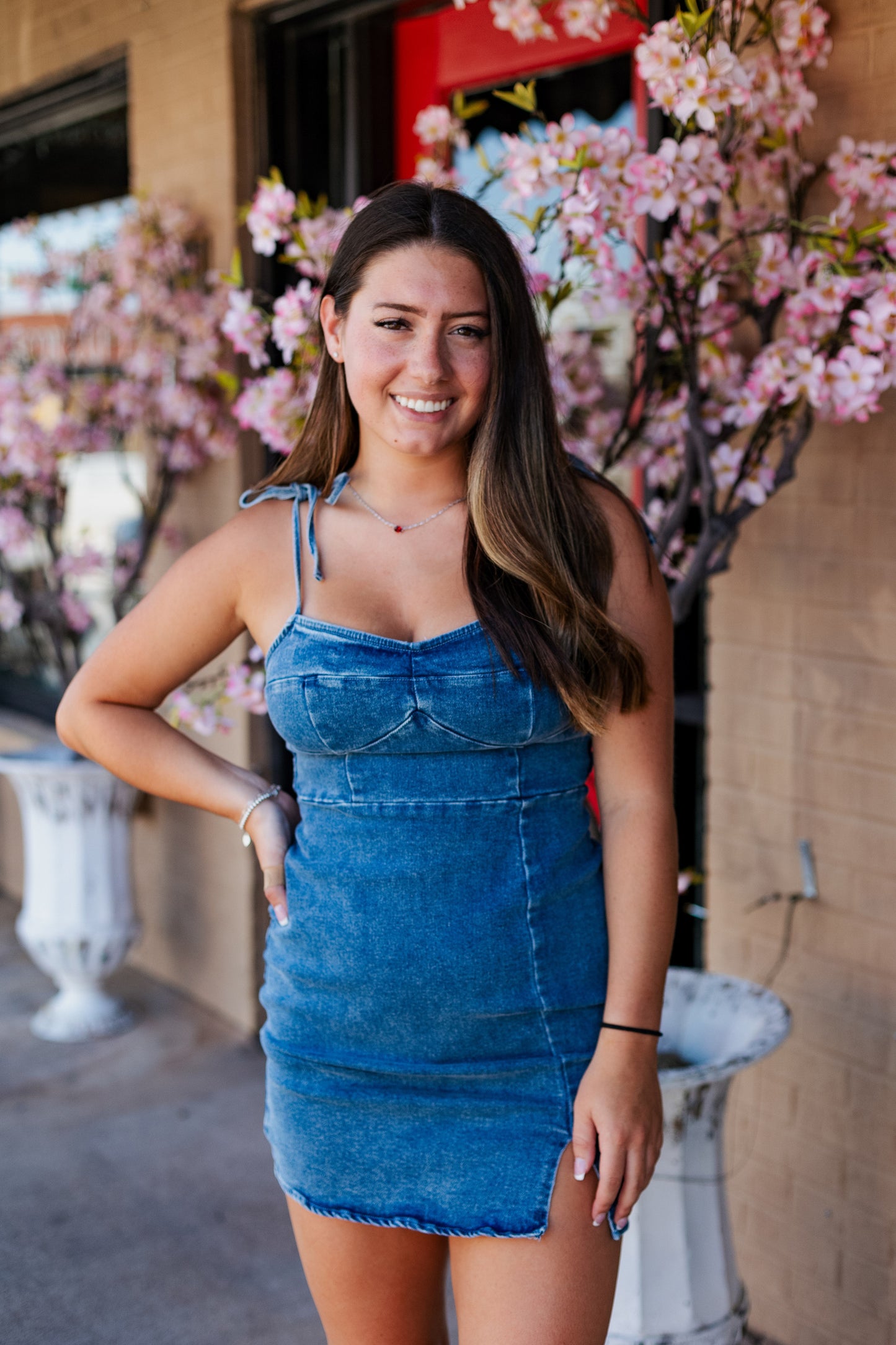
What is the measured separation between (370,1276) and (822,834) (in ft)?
4.07

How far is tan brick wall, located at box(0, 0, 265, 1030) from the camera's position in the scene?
4.05 m

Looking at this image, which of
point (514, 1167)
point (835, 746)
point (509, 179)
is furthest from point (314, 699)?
point (835, 746)

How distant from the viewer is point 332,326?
182cm

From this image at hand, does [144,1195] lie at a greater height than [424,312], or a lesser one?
lesser

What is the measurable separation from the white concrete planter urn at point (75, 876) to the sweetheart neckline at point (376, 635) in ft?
8.70

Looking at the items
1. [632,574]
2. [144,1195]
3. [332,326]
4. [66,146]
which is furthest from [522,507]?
[66,146]

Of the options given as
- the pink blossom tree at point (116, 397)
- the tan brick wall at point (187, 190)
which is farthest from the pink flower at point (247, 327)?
the tan brick wall at point (187, 190)

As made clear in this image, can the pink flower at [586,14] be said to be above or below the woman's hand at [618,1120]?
above

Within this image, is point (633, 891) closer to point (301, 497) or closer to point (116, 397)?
point (301, 497)

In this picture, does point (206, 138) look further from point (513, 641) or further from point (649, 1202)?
point (649, 1202)

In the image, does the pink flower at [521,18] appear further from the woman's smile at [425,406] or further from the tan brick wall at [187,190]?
the tan brick wall at [187,190]

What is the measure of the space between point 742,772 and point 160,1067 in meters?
2.30

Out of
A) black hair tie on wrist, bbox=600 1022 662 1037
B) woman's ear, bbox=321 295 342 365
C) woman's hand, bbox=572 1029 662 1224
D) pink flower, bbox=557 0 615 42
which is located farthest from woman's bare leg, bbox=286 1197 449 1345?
pink flower, bbox=557 0 615 42

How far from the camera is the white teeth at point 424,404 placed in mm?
1706
